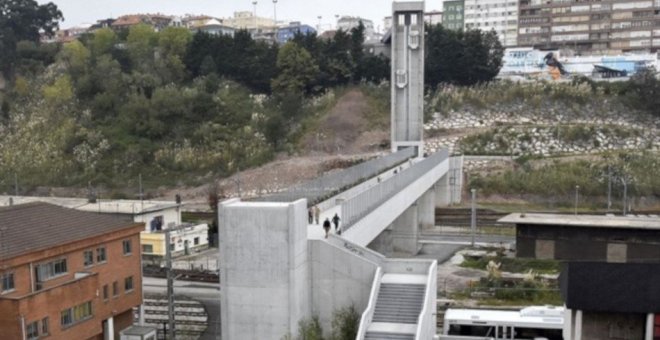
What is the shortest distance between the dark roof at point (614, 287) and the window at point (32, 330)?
52.0 feet

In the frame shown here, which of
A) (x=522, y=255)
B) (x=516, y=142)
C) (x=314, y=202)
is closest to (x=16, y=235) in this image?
(x=314, y=202)

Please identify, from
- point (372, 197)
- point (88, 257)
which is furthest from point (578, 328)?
point (88, 257)

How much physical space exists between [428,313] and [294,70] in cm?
5757

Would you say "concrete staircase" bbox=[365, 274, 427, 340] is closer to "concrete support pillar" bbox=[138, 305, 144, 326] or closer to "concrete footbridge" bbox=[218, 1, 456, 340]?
"concrete footbridge" bbox=[218, 1, 456, 340]

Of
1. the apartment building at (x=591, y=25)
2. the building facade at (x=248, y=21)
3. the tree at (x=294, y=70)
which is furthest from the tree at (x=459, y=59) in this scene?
the building facade at (x=248, y=21)

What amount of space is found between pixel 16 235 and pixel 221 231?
30.3 ft

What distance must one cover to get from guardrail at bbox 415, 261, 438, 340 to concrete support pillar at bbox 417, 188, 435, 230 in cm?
2788

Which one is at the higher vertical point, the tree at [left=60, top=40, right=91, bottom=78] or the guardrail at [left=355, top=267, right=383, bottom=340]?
the tree at [left=60, top=40, right=91, bottom=78]

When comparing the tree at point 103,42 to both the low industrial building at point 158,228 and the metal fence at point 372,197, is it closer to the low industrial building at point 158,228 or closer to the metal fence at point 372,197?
the low industrial building at point 158,228

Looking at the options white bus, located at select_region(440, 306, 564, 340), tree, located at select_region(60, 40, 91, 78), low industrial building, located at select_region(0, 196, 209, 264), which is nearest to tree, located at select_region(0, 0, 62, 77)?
tree, located at select_region(60, 40, 91, 78)

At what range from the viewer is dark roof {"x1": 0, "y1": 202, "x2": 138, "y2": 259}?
21641 millimetres

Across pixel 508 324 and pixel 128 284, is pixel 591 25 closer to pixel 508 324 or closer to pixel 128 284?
pixel 508 324

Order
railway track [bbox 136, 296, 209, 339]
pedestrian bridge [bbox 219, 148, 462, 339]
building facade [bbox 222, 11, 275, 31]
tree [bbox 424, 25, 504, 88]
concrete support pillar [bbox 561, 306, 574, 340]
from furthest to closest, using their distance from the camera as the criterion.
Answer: building facade [bbox 222, 11, 275, 31] → tree [bbox 424, 25, 504, 88] → railway track [bbox 136, 296, 209, 339] → pedestrian bridge [bbox 219, 148, 462, 339] → concrete support pillar [bbox 561, 306, 574, 340]

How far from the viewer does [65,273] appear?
2300cm
